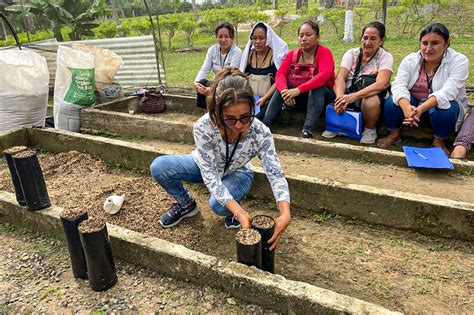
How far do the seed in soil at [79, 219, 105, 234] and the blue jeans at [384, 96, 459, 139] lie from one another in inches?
121

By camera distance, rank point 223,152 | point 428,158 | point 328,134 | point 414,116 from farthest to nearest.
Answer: point 328,134 < point 414,116 < point 428,158 < point 223,152

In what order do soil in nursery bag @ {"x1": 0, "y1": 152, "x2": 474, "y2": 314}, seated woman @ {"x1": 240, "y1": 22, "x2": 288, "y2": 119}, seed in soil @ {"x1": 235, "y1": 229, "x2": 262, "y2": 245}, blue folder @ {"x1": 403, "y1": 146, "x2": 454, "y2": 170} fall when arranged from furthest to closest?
1. seated woman @ {"x1": 240, "y1": 22, "x2": 288, "y2": 119}
2. blue folder @ {"x1": 403, "y1": 146, "x2": 454, "y2": 170}
3. soil in nursery bag @ {"x1": 0, "y1": 152, "x2": 474, "y2": 314}
4. seed in soil @ {"x1": 235, "y1": 229, "x2": 262, "y2": 245}

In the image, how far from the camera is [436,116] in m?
3.63

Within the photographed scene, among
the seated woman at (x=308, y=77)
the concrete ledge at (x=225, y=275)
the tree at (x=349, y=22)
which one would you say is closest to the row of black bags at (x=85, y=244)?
the concrete ledge at (x=225, y=275)

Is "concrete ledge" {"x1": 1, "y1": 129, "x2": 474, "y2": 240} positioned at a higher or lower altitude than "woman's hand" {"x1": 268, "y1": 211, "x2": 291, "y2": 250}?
lower

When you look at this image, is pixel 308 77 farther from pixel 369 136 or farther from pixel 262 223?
pixel 262 223

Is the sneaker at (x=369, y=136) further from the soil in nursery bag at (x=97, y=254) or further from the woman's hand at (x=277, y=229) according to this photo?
the soil in nursery bag at (x=97, y=254)

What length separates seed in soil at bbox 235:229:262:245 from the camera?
6.53ft

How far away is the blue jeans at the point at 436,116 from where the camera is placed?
11.8 feet

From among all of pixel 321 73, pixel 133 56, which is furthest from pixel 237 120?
pixel 133 56

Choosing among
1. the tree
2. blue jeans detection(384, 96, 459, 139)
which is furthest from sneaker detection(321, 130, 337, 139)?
the tree

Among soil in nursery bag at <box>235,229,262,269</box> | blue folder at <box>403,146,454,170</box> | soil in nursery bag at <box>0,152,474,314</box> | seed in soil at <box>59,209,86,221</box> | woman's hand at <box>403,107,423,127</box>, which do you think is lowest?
soil in nursery bag at <box>0,152,474,314</box>

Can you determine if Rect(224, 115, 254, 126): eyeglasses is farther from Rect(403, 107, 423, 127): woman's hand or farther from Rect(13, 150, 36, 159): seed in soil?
Rect(403, 107, 423, 127): woman's hand

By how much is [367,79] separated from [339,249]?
2.23m
